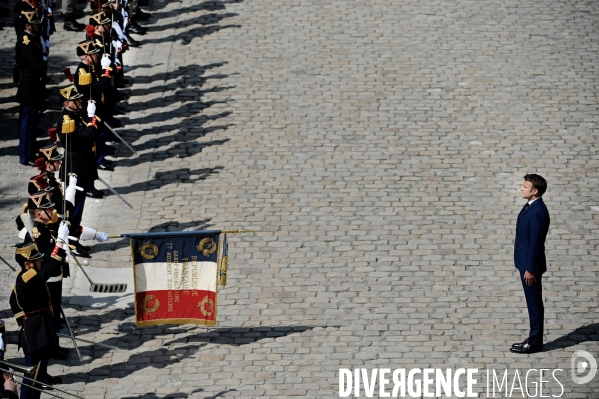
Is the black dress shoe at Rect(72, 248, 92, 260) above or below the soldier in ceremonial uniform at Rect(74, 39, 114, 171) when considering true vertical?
below

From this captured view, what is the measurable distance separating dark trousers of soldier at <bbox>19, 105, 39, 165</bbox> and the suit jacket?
26.2ft

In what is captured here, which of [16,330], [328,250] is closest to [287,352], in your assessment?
[328,250]

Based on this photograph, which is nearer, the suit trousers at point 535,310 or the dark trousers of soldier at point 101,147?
the suit trousers at point 535,310

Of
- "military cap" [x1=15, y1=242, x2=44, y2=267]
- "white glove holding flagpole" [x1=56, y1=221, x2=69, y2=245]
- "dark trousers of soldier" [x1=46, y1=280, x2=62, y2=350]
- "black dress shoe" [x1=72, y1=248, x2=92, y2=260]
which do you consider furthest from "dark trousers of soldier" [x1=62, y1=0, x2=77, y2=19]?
"military cap" [x1=15, y1=242, x2=44, y2=267]

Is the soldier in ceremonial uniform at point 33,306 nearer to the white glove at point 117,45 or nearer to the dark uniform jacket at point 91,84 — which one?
the dark uniform jacket at point 91,84

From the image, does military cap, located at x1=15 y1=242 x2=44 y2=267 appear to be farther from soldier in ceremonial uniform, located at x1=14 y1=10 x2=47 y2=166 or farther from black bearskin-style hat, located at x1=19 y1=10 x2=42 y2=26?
black bearskin-style hat, located at x1=19 y1=10 x2=42 y2=26

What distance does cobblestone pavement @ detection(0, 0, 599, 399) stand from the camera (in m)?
13.1

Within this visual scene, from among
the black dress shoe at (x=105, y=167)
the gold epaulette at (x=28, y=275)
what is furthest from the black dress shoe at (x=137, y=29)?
the gold epaulette at (x=28, y=275)

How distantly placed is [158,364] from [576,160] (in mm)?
7684

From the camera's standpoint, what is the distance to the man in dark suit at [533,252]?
12633mm

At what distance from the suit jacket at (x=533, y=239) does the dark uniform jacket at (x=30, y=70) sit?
810 cm

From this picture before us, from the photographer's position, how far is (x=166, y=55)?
67.2 ft

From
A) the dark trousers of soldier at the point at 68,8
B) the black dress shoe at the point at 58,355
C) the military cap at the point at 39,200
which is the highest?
the dark trousers of soldier at the point at 68,8

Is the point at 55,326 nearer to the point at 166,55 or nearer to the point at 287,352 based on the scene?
the point at 287,352
